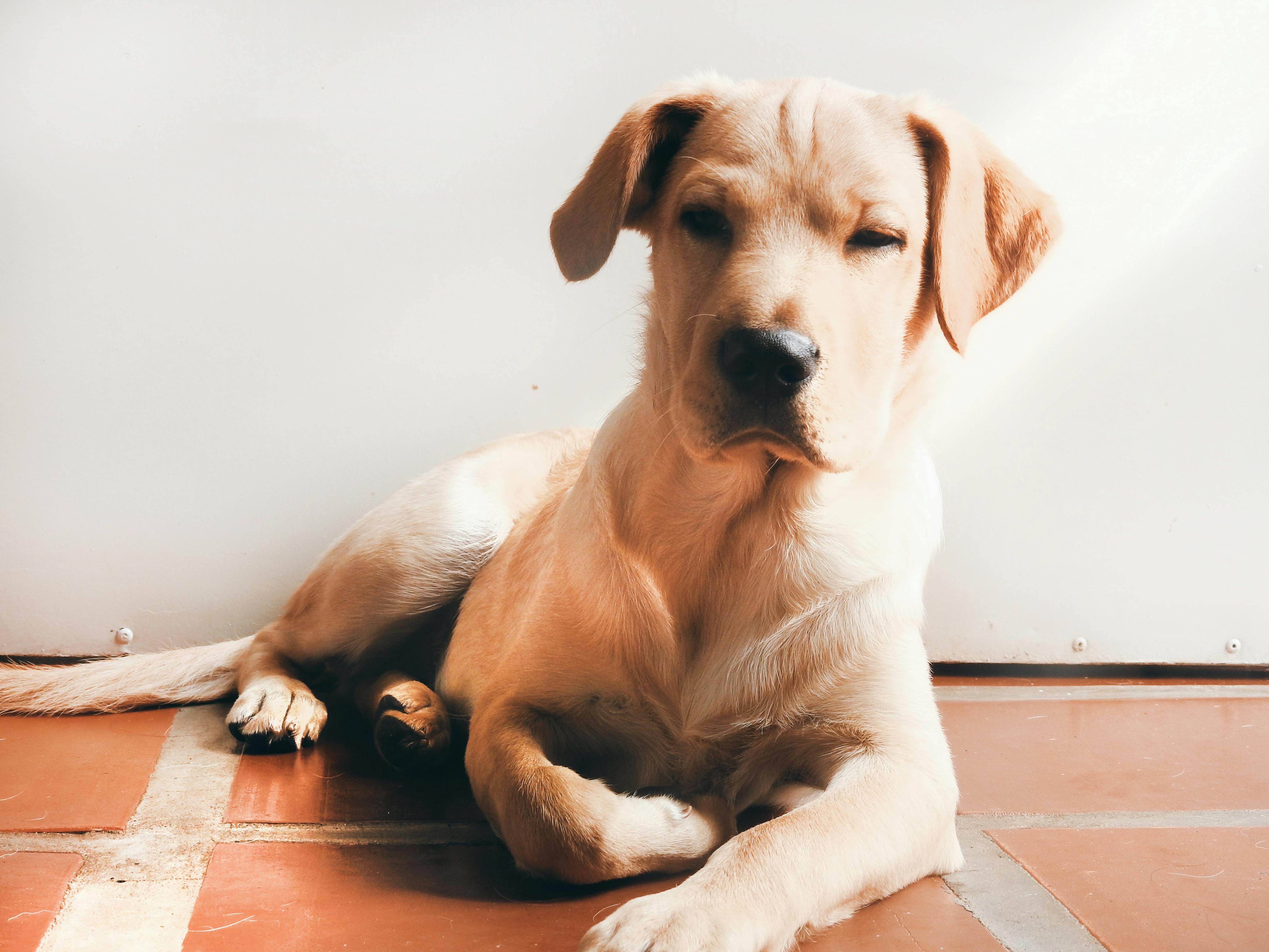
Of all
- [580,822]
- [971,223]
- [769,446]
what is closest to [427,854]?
[580,822]

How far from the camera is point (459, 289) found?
2.69 metres

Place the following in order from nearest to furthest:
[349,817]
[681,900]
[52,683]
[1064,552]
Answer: [681,900] → [349,817] → [52,683] → [1064,552]

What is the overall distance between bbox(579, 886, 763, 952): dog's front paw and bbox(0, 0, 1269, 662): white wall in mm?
1703

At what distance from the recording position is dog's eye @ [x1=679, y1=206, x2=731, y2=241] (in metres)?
1.69

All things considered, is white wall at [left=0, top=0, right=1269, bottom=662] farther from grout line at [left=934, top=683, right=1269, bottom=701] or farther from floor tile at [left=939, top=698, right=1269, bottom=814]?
floor tile at [left=939, top=698, right=1269, bottom=814]

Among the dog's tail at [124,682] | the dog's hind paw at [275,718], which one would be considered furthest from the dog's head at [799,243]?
the dog's tail at [124,682]

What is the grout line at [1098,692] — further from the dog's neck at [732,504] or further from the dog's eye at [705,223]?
the dog's eye at [705,223]

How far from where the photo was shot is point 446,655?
8.11 feet

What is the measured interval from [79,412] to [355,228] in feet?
2.85

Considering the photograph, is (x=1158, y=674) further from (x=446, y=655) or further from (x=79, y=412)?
(x=79, y=412)

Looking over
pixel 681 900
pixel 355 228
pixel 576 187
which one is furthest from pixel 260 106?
pixel 681 900

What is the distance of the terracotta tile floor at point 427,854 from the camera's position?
1.41 metres

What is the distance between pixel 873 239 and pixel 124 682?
1.95 m

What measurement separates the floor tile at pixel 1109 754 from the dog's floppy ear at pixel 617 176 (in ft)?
4.32
